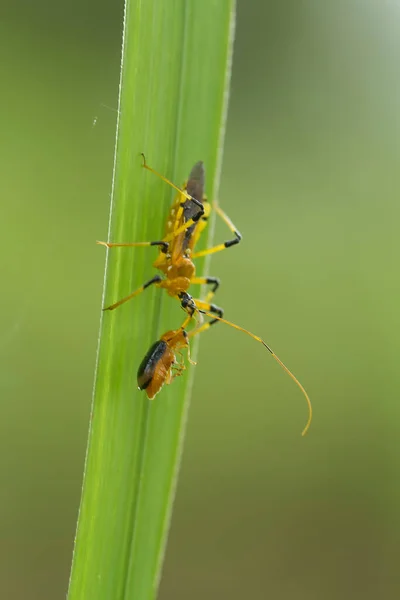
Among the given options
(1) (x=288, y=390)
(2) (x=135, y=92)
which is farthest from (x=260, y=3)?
(2) (x=135, y=92)

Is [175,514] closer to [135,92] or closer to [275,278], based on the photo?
[275,278]

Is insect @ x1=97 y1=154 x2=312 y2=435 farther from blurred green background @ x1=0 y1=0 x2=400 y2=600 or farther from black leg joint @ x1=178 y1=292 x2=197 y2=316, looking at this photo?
blurred green background @ x1=0 y1=0 x2=400 y2=600

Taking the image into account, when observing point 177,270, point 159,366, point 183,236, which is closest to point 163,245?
point 177,270

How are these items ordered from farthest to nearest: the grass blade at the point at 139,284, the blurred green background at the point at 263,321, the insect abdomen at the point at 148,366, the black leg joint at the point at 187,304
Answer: the blurred green background at the point at 263,321 → the black leg joint at the point at 187,304 → the insect abdomen at the point at 148,366 → the grass blade at the point at 139,284

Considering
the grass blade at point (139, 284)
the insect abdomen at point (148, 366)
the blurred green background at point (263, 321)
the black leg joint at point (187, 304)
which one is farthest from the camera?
the blurred green background at point (263, 321)

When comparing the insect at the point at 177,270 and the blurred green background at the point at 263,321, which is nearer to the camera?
the insect at the point at 177,270

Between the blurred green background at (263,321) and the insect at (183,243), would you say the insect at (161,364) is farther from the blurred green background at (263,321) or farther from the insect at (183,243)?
the blurred green background at (263,321)

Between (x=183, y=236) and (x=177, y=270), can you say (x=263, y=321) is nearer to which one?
(x=183, y=236)

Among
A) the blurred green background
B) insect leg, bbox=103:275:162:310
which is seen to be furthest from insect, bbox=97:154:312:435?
the blurred green background

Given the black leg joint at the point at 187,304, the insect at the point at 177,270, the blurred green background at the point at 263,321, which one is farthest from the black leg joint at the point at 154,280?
the blurred green background at the point at 263,321
